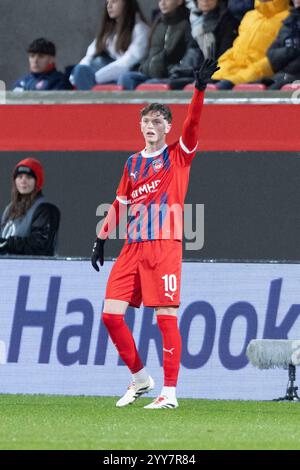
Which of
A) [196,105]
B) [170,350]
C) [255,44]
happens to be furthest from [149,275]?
[255,44]

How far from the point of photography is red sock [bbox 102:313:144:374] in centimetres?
893

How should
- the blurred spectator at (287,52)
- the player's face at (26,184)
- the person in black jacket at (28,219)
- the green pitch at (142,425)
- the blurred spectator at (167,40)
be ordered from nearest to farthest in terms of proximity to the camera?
the green pitch at (142,425)
the person in black jacket at (28,219)
the player's face at (26,184)
the blurred spectator at (287,52)
the blurred spectator at (167,40)

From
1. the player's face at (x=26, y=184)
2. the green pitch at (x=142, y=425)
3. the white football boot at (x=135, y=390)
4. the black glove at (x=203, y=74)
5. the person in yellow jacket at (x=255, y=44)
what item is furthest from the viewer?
the person in yellow jacket at (x=255, y=44)

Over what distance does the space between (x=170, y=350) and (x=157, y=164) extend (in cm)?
111

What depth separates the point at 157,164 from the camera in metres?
8.95

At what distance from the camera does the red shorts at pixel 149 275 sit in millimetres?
8867

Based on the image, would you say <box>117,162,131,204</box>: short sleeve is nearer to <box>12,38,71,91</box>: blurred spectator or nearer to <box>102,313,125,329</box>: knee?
<box>102,313,125,329</box>: knee

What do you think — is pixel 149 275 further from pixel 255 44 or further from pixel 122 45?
pixel 122 45

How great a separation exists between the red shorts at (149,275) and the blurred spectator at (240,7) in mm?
4538

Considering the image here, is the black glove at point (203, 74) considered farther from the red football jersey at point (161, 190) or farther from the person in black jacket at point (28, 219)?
the person in black jacket at point (28, 219)

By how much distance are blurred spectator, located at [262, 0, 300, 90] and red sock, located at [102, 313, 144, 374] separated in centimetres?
392

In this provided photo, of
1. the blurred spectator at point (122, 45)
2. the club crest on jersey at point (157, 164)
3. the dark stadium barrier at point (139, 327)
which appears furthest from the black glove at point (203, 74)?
the blurred spectator at point (122, 45)

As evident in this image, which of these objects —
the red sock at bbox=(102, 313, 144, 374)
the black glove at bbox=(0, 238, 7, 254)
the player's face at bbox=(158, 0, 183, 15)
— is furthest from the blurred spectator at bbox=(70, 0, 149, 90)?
the red sock at bbox=(102, 313, 144, 374)
